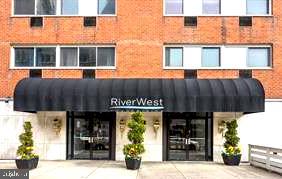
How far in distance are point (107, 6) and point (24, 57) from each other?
5.25 meters

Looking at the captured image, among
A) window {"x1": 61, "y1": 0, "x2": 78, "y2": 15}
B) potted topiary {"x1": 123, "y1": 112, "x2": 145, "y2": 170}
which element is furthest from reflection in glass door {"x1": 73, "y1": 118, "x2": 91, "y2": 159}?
window {"x1": 61, "y1": 0, "x2": 78, "y2": 15}

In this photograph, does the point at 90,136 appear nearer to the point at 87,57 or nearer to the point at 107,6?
the point at 87,57

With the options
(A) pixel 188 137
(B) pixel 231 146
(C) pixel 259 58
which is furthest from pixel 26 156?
(C) pixel 259 58

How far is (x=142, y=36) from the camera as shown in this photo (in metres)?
26.8

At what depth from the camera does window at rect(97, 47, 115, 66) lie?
26.9m

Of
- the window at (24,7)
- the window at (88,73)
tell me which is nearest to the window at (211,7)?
the window at (88,73)

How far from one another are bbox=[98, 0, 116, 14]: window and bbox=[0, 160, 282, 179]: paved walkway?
8.04 meters

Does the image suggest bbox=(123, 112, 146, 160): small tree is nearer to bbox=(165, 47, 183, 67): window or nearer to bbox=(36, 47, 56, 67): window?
bbox=(165, 47, 183, 67): window

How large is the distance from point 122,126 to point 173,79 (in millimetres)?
3709

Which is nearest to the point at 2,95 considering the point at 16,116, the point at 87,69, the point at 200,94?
the point at 16,116

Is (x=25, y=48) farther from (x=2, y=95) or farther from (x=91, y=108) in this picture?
(x=91, y=108)

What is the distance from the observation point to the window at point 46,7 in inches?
1073

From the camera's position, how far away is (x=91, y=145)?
88.7ft

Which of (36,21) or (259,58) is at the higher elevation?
(36,21)
